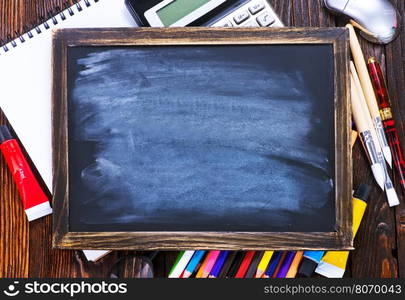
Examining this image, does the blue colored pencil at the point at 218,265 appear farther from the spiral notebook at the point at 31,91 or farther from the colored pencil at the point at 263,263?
the spiral notebook at the point at 31,91

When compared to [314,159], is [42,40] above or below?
above

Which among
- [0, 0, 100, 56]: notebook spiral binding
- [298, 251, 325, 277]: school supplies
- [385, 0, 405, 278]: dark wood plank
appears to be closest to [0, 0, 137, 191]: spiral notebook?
[0, 0, 100, 56]: notebook spiral binding

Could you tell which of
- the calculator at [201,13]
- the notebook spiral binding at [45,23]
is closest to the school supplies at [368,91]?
the calculator at [201,13]

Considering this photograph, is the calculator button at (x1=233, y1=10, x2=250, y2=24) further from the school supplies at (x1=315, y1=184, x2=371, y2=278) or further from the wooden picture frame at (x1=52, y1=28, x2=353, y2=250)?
the school supplies at (x1=315, y1=184, x2=371, y2=278)

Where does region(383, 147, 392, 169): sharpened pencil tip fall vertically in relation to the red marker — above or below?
below

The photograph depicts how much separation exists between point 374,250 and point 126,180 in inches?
13.3

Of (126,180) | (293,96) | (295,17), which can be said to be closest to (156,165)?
(126,180)

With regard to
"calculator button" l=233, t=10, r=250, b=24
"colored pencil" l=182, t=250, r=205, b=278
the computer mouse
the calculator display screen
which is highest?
the calculator display screen

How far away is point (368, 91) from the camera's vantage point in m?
0.71

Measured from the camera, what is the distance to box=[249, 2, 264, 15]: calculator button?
0.67 meters


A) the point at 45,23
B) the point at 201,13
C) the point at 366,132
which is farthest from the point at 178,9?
the point at 366,132

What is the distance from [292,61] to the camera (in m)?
0.59

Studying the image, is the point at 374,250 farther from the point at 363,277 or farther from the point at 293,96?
the point at 293,96

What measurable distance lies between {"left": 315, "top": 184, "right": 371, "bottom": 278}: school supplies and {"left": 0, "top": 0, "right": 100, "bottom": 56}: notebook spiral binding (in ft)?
1.36
